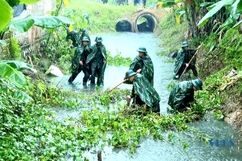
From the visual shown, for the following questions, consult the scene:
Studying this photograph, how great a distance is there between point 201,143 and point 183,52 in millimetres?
5532

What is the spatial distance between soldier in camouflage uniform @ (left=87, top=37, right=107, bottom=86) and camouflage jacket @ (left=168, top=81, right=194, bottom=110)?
3790mm

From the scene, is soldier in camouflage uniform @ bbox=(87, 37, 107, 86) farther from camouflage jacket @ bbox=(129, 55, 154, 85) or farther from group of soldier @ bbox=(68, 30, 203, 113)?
camouflage jacket @ bbox=(129, 55, 154, 85)

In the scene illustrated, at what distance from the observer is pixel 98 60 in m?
11.6

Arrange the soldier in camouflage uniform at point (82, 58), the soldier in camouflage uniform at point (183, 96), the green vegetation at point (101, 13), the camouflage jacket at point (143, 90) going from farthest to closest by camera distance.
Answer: the green vegetation at point (101, 13), the soldier in camouflage uniform at point (82, 58), the soldier in camouflage uniform at point (183, 96), the camouflage jacket at point (143, 90)

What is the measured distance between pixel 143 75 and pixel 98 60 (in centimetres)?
266

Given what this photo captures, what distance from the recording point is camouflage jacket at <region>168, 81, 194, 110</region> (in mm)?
8094

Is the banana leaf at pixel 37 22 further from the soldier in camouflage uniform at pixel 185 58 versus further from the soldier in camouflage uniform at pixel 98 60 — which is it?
the soldier in camouflage uniform at pixel 185 58

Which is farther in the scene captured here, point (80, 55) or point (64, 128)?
point (80, 55)

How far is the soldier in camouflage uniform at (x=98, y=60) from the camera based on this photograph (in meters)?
11.5

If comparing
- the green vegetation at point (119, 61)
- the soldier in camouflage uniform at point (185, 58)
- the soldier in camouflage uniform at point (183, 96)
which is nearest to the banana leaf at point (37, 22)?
the soldier in camouflage uniform at point (183, 96)

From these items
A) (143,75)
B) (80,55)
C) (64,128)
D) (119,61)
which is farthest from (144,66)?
(119,61)

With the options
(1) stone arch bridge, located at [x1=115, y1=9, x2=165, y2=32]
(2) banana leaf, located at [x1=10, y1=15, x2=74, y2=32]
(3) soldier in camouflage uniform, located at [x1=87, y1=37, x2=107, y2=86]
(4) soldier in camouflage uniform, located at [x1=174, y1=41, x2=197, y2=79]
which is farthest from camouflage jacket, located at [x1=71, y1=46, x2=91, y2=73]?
(1) stone arch bridge, located at [x1=115, y1=9, x2=165, y2=32]

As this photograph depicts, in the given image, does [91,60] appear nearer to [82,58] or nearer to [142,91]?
[82,58]

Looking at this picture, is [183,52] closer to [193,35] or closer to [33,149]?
[193,35]
